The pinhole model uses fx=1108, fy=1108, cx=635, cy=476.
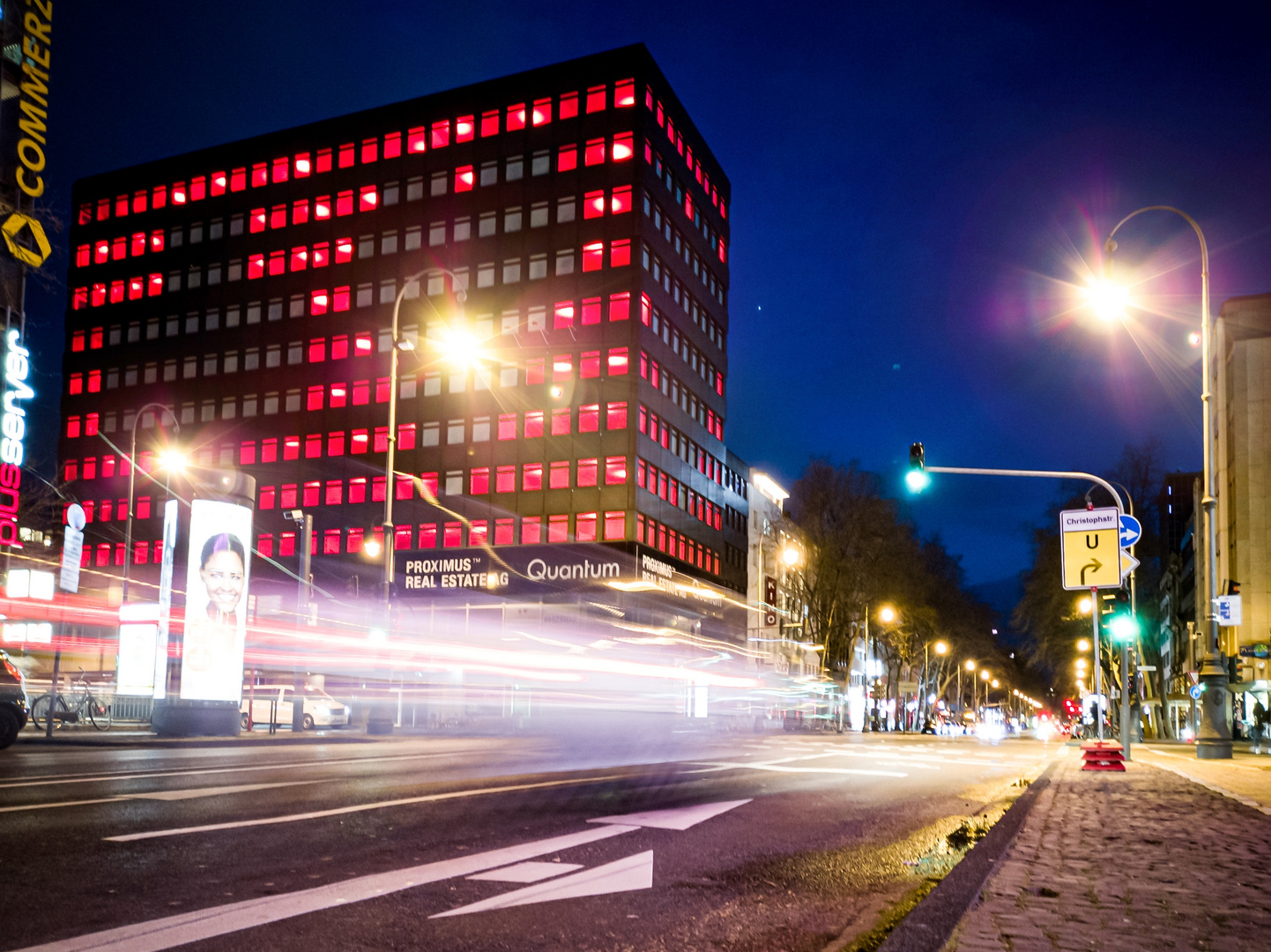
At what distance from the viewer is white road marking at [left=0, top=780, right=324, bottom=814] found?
821 centimetres

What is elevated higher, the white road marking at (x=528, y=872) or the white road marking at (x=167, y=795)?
the white road marking at (x=528, y=872)

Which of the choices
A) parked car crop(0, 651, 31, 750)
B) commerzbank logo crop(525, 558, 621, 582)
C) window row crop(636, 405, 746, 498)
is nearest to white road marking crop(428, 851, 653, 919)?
parked car crop(0, 651, 31, 750)

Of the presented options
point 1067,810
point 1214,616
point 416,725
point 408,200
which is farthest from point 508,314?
point 1067,810

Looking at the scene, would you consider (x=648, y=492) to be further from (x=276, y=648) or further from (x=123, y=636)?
(x=123, y=636)

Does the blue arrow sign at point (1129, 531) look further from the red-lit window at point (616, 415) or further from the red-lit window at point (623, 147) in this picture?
the red-lit window at point (623, 147)

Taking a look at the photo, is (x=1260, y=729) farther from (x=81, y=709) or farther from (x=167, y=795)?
(x=167, y=795)

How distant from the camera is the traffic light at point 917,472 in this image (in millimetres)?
25188

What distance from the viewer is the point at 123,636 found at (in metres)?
25.4

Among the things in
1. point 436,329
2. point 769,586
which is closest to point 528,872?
point 436,329

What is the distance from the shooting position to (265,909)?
513 centimetres

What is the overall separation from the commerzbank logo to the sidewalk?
143 feet

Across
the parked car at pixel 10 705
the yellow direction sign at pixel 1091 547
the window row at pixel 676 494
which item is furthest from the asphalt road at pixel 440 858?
the window row at pixel 676 494

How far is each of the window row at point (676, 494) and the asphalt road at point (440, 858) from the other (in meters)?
42.5

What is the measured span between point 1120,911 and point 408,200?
61788 millimetres
